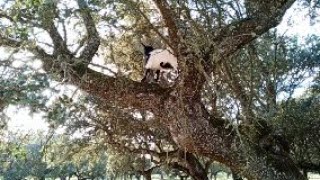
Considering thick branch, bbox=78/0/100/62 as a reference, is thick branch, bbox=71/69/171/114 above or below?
below

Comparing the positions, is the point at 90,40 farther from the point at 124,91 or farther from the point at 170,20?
the point at 170,20

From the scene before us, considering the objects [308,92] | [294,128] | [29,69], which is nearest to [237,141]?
[294,128]

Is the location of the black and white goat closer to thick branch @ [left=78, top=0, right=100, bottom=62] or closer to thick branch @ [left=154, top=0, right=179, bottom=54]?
thick branch @ [left=154, top=0, right=179, bottom=54]

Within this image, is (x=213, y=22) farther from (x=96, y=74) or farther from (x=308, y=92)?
(x=308, y=92)

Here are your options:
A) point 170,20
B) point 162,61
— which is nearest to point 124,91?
point 162,61

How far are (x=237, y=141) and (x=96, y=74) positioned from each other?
232 cm

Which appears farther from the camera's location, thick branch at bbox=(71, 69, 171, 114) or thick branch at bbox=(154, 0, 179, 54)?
thick branch at bbox=(71, 69, 171, 114)

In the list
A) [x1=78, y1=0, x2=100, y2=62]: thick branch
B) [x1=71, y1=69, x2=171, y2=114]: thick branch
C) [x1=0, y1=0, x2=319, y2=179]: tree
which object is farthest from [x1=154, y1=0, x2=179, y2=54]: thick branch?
[x1=78, y1=0, x2=100, y2=62]: thick branch

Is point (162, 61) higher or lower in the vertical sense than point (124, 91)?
higher

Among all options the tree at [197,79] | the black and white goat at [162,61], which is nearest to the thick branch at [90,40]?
the tree at [197,79]

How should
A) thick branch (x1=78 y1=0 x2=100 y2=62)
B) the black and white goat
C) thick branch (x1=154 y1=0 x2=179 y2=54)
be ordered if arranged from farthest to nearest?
1. the black and white goat
2. thick branch (x1=78 y1=0 x2=100 y2=62)
3. thick branch (x1=154 y1=0 x2=179 y2=54)

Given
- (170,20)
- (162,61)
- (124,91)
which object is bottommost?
(124,91)

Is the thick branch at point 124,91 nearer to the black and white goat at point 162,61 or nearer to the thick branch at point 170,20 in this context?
the black and white goat at point 162,61

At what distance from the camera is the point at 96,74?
6.23 meters
